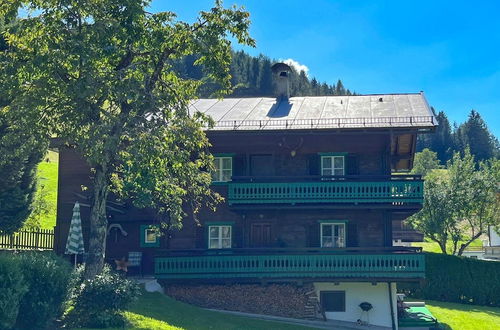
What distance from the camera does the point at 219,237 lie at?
30.5 m

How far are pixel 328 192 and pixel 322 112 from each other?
17.8ft

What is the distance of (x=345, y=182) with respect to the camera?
28.0 meters

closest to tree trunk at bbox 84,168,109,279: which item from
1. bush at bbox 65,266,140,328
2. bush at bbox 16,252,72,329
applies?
bush at bbox 65,266,140,328

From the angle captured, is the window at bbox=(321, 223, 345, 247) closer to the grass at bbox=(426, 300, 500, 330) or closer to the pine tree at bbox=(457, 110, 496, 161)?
the grass at bbox=(426, 300, 500, 330)

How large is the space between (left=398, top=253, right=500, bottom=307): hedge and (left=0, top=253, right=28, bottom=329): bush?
24.7 meters

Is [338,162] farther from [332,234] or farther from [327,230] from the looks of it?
[332,234]

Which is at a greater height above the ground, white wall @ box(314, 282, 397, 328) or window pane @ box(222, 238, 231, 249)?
window pane @ box(222, 238, 231, 249)

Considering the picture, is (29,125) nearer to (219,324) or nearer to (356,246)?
(219,324)

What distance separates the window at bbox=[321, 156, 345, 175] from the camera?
30.1 meters

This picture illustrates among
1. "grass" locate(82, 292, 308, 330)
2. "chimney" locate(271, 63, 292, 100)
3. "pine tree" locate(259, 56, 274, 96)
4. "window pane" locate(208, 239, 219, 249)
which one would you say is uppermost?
"pine tree" locate(259, 56, 274, 96)

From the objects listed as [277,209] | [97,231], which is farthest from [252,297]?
[97,231]

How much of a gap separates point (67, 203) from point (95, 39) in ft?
47.7

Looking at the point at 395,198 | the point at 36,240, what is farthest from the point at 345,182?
the point at 36,240

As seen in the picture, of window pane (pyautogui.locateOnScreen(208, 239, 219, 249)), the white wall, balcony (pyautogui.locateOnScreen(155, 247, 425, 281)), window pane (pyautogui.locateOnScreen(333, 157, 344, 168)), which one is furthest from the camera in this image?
window pane (pyautogui.locateOnScreen(208, 239, 219, 249))
